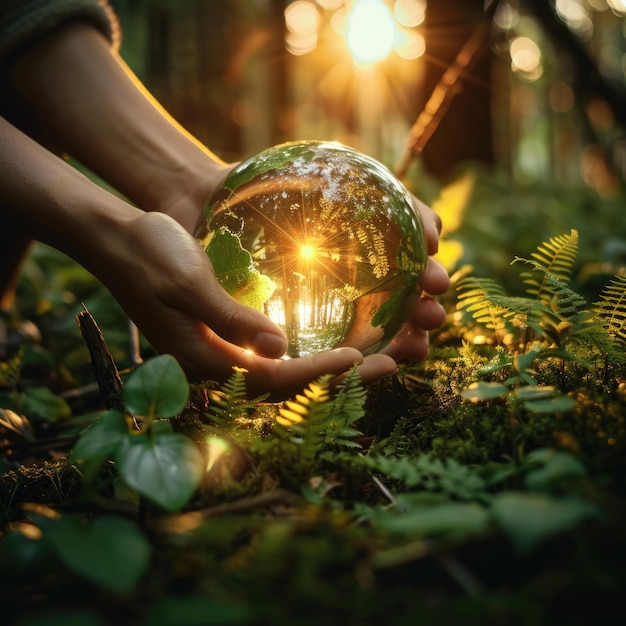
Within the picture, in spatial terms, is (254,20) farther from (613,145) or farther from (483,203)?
(613,145)

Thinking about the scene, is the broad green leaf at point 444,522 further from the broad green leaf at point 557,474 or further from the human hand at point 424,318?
the human hand at point 424,318

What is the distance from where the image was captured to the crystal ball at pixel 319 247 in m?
1.83

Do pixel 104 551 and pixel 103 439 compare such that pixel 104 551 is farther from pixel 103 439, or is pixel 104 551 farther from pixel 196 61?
pixel 196 61

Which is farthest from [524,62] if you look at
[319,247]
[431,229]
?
A: [319,247]

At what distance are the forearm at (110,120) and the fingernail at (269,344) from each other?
146 cm

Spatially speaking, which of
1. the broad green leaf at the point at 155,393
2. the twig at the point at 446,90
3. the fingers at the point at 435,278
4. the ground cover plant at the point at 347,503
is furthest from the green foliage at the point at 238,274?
the twig at the point at 446,90

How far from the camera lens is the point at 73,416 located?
8.70 feet

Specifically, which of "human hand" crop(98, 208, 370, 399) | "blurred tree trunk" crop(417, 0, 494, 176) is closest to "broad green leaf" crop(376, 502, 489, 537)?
"human hand" crop(98, 208, 370, 399)

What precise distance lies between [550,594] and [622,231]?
21.0 ft

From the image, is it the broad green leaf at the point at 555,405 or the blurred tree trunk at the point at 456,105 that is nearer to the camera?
the broad green leaf at the point at 555,405

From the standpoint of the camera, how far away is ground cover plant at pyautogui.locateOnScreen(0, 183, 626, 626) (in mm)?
891

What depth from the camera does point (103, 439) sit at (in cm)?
127

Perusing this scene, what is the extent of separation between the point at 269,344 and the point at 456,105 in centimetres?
933

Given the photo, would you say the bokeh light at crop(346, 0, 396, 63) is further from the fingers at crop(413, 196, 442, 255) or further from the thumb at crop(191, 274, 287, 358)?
the thumb at crop(191, 274, 287, 358)
